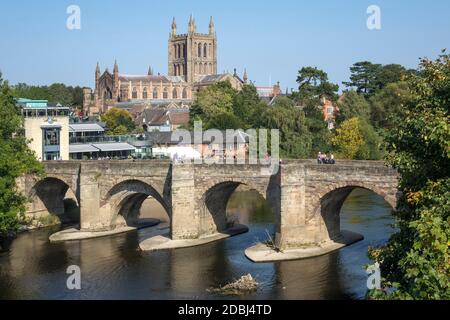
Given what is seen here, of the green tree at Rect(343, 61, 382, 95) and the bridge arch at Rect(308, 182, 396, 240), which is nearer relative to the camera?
the bridge arch at Rect(308, 182, 396, 240)

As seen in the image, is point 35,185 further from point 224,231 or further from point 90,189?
point 224,231

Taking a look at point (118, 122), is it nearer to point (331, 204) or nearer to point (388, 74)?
point (388, 74)

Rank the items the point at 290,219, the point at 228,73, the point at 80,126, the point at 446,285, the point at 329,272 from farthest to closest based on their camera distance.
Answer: the point at 228,73
the point at 80,126
the point at 290,219
the point at 329,272
the point at 446,285

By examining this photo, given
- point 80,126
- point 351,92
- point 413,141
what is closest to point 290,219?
point 413,141

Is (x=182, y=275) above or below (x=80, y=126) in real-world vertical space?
below

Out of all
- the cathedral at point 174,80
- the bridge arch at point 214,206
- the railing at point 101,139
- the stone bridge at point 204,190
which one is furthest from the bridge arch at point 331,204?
the cathedral at point 174,80

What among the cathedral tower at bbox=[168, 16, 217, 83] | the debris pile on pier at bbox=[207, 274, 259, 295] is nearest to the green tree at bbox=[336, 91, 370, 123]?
the debris pile on pier at bbox=[207, 274, 259, 295]

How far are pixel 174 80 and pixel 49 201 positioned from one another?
104561 mm

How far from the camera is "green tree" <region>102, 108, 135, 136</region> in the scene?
336ft

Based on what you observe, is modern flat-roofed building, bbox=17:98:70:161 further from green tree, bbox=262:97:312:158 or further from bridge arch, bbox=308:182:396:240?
bridge arch, bbox=308:182:396:240

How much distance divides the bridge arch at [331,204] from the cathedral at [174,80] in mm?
94822

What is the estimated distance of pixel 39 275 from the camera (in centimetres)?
3978

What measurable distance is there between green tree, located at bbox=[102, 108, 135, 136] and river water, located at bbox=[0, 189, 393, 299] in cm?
5050

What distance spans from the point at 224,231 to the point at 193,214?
382 centimetres
